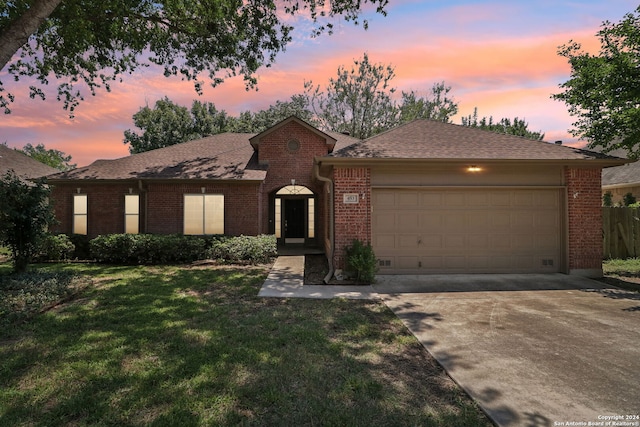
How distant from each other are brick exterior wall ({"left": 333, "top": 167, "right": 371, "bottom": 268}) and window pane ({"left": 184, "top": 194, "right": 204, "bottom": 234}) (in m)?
7.41

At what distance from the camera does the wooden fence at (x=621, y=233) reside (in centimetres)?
1210

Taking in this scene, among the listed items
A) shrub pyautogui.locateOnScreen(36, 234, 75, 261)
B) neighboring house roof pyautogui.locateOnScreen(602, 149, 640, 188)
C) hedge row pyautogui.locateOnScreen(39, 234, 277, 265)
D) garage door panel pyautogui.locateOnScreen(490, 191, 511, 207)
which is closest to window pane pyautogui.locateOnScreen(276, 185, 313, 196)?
hedge row pyautogui.locateOnScreen(39, 234, 277, 265)

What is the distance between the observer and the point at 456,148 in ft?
31.1

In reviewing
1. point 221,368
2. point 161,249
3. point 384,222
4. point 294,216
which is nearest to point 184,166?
point 161,249

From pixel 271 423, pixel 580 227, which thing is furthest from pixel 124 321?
pixel 580 227

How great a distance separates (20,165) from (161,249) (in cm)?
2095

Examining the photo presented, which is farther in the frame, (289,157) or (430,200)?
(289,157)

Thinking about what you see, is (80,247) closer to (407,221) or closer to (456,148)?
(407,221)

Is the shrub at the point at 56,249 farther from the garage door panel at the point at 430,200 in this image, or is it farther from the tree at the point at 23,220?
the garage door panel at the point at 430,200

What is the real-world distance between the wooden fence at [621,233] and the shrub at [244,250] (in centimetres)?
1282

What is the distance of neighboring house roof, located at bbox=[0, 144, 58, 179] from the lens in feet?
72.6

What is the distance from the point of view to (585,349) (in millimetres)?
4371

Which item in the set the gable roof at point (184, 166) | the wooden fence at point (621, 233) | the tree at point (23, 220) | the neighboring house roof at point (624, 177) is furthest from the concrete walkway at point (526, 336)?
the neighboring house roof at point (624, 177)

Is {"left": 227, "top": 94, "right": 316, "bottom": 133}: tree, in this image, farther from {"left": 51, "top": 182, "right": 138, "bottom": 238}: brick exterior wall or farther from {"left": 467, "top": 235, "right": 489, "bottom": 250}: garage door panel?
{"left": 467, "top": 235, "right": 489, "bottom": 250}: garage door panel
